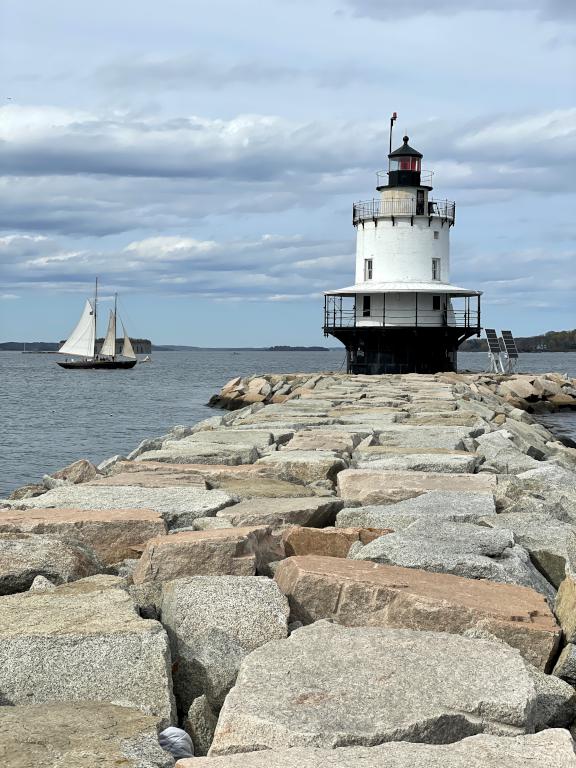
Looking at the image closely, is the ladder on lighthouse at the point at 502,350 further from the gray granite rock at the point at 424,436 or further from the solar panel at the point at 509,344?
the gray granite rock at the point at 424,436

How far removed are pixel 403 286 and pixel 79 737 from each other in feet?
92.5

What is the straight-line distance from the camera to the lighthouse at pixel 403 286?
3056cm

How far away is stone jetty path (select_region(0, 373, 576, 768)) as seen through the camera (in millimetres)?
2465

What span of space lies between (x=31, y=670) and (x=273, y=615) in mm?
810

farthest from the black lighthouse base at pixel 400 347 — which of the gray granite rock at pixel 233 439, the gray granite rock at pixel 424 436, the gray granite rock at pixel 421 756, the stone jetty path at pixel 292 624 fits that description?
the gray granite rock at pixel 421 756

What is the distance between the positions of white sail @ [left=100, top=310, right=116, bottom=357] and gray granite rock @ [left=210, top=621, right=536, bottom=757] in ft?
249

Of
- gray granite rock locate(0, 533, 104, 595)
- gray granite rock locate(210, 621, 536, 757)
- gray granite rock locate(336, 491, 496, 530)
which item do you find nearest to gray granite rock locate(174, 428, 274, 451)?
gray granite rock locate(336, 491, 496, 530)

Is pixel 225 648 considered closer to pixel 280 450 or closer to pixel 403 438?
pixel 280 450

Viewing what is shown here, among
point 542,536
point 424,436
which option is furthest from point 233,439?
point 542,536

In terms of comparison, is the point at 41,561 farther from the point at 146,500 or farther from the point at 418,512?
the point at 418,512

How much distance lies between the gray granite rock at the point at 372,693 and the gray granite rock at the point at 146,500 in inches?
78.7

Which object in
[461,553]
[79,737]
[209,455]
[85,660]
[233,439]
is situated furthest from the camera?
[233,439]

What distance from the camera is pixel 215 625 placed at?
3295 millimetres

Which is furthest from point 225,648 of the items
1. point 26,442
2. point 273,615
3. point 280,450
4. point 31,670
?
point 26,442
